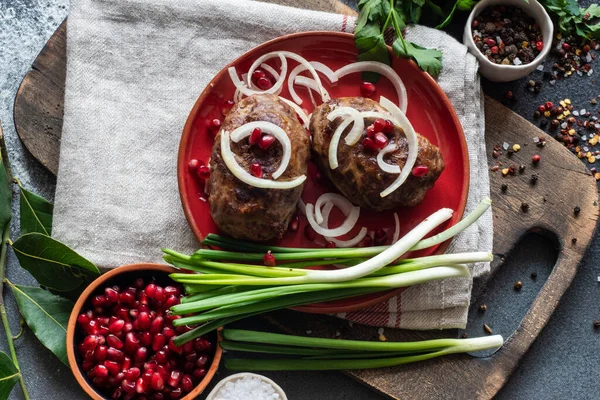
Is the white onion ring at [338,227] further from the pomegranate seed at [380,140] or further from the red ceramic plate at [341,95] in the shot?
the pomegranate seed at [380,140]

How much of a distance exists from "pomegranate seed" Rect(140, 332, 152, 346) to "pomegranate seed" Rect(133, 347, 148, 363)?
3 centimetres

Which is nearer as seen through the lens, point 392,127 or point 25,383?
point 392,127

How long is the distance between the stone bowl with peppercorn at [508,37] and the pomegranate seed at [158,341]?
2.54 m

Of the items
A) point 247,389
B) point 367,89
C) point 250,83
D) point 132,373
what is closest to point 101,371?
point 132,373

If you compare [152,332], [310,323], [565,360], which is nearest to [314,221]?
[310,323]

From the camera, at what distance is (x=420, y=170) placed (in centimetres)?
375

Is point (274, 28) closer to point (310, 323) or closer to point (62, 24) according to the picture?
point (62, 24)

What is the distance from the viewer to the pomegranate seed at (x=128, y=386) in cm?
387

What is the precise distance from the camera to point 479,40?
4.42 meters

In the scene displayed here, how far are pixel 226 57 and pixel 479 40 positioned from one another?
1597mm

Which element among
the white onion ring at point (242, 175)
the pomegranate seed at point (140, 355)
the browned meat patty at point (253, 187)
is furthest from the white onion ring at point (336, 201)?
the pomegranate seed at point (140, 355)

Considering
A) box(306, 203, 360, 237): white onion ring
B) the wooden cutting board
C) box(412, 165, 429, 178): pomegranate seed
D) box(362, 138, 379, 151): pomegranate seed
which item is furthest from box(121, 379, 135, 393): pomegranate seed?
box(412, 165, 429, 178): pomegranate seed

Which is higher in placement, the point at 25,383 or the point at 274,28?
the point at 274,28

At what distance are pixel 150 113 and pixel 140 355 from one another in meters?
1.45
